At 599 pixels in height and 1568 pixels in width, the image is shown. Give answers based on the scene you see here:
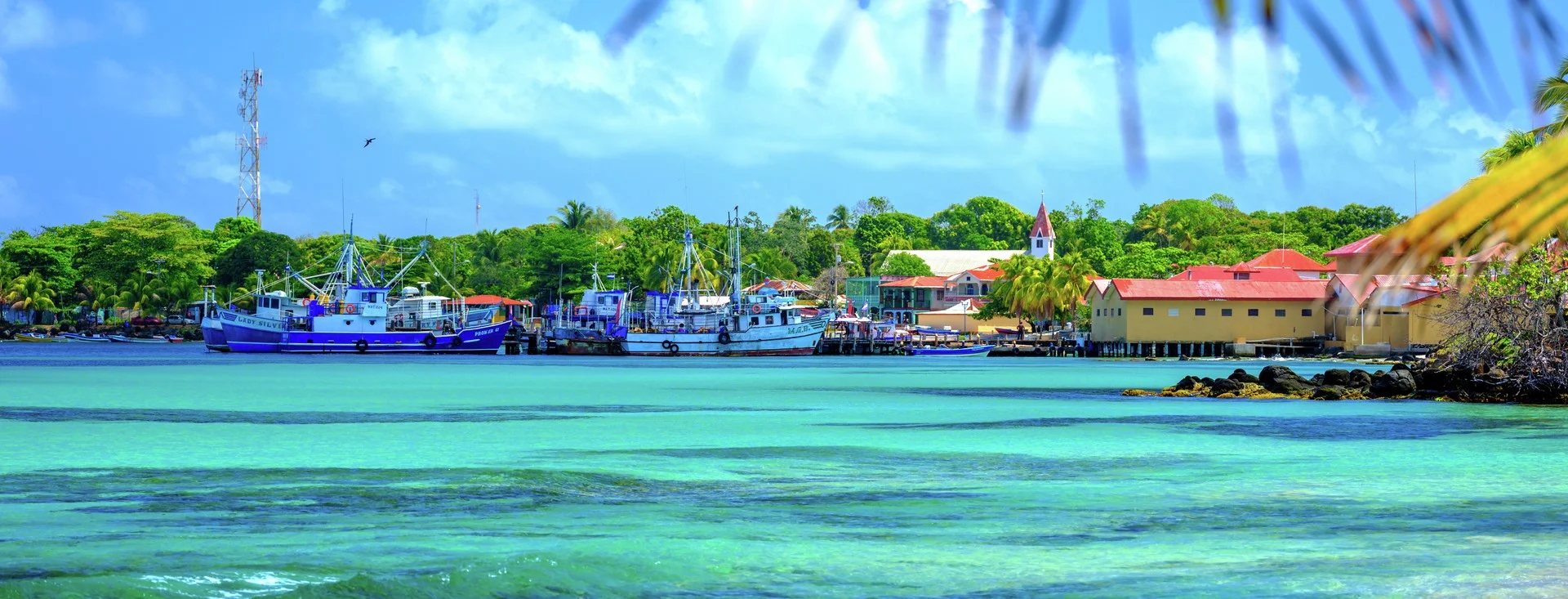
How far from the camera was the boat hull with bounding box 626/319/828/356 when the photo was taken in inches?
3403

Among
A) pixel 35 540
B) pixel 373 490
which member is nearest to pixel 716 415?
pixel 373 490

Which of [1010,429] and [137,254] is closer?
[1010,429]

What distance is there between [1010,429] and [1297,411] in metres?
8.74

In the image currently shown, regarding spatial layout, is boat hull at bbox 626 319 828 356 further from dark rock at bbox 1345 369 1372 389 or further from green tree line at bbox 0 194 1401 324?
dark rock at bbox 1345 369 1372 389

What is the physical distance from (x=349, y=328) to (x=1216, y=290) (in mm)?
47615

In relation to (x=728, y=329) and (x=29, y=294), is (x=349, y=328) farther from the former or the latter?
(x=29, y=294)

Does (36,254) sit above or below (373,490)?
above

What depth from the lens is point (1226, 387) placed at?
38.8 metres

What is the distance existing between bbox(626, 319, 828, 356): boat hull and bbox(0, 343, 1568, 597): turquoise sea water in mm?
51833

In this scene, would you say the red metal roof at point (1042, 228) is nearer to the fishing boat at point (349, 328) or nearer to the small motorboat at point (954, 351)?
the small motorboat at point (954, 351)

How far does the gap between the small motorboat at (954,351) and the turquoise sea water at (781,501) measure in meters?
59.7

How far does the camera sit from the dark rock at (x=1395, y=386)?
3684 cm

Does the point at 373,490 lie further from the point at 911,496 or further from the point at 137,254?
the point at 137,254

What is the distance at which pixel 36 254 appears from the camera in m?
120
